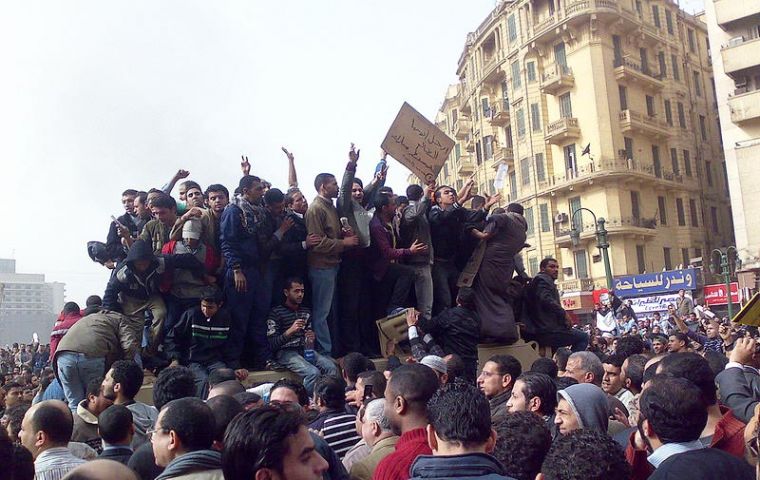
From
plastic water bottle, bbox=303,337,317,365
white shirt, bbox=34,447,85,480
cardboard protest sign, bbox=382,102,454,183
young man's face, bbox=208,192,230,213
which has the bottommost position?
white shirt, bbox=34,447,85,480

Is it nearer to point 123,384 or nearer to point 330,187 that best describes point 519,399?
point 123,384

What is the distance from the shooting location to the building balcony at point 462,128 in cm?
5912

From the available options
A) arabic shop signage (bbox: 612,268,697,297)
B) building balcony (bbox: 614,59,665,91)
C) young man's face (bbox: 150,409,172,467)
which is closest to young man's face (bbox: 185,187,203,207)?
young man's face (bbox: 150,409,172,467)

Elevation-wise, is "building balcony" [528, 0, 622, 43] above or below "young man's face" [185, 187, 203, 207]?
above

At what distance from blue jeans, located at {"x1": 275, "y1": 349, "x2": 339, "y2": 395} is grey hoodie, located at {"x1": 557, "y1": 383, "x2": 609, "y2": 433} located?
10.7ft

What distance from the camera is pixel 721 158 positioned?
171 ft

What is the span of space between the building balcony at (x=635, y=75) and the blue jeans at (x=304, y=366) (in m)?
42.0

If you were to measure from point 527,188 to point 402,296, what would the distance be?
41715mm

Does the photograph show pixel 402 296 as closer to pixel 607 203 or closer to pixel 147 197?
pixel 147 197

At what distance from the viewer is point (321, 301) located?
24.7 ft

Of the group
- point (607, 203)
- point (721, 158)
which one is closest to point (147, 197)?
point (607, 203)

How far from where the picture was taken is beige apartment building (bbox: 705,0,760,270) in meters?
35.6

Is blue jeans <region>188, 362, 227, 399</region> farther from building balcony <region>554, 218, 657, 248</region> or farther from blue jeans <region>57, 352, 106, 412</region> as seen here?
building balcony <region>554, 218, 657, 248</region>

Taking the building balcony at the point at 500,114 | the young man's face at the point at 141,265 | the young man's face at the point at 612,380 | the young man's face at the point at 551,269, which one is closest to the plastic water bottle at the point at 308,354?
the young man's face at the point at 141,265
